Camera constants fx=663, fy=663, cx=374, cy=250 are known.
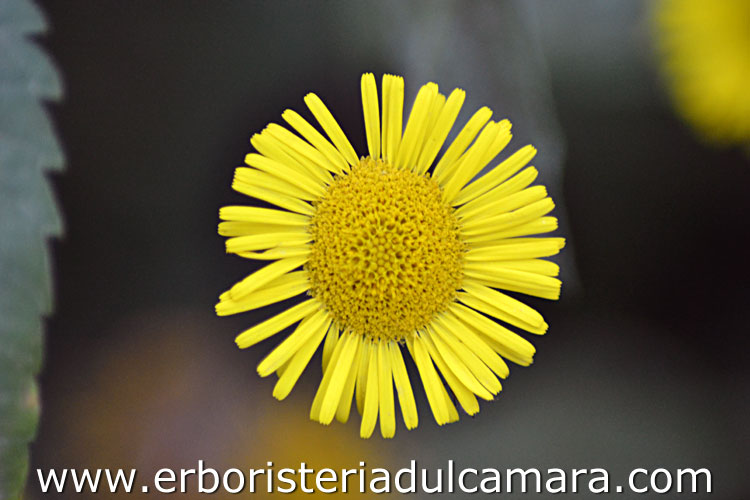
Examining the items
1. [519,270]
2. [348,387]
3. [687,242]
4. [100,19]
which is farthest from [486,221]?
[100,19]

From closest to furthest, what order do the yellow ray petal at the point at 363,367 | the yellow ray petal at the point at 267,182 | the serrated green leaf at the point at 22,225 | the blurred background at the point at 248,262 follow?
the serrated green leaf at the point at 22,225 < the yellow ray petal at the point at 267,182 < the yellow ray petal at the point at 363,367 < the blurred background at the point at 248,262

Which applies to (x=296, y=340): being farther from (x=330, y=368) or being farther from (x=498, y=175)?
(x=498, y=175)

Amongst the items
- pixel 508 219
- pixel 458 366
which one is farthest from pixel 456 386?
pixel 508 219

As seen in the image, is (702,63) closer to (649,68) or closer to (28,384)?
(649,68)

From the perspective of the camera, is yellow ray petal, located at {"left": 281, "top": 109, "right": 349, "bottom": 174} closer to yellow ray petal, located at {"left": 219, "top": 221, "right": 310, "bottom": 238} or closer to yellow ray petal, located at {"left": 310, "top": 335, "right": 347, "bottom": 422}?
yellow ray petal, located at {"left": 219, "top": 221, "right": 310, "bottom": 238}

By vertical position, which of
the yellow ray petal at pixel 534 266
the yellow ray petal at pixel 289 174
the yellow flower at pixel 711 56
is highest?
the yellow flower at pixel 711 56

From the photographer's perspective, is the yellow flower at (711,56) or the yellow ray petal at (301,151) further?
the yellow flower at (711,56)

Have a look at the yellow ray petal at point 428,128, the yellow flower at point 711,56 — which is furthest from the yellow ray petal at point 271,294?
the yellow flower at point 711,56

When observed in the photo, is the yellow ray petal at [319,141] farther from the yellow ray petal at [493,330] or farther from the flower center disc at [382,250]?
the yellow ray petal at [493,330]
